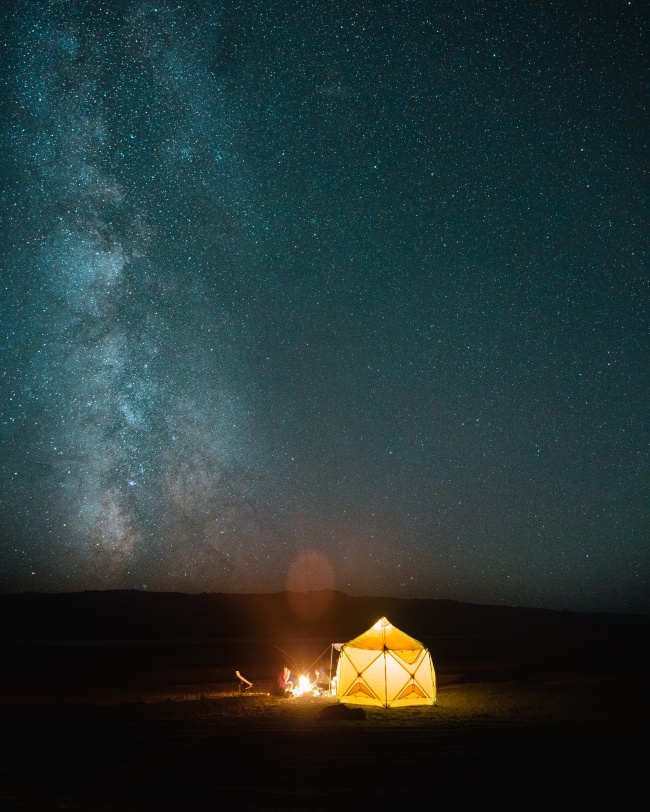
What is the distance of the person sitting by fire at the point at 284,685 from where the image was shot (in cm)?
1933

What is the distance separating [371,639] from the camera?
1908cm

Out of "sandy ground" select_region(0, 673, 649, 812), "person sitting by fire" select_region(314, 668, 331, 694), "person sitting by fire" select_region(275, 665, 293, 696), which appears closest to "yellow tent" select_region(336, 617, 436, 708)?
"sandy ground" select_region(0, 673, 649, 812)

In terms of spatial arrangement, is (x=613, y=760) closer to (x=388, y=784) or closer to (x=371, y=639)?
(x=388, y=784)

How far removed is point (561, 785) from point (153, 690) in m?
15.4

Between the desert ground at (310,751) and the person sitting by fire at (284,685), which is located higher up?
the person sitting by fire at (284,685)

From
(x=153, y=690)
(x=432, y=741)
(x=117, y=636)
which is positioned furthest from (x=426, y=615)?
(x=432, y=741)

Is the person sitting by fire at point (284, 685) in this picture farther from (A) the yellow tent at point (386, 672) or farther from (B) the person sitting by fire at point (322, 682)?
(A) the yellow tent at point (386, 672)

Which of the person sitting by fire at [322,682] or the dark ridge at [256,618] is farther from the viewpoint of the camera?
the dark ridge at [256,618]

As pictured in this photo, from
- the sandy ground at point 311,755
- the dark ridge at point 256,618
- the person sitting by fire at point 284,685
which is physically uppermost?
the dark ridge at point 256,618

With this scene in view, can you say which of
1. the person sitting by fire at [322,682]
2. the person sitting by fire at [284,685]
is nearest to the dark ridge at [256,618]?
the person sitting by fire at [322,682]

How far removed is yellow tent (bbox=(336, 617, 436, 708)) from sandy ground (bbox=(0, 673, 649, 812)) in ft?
1.93

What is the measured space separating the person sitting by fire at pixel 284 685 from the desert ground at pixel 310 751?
495 mm

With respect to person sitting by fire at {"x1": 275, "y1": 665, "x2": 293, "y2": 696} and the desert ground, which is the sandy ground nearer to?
the desert ground

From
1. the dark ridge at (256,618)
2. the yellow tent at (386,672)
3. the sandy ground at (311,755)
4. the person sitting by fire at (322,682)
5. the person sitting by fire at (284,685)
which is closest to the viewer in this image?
the sandy ground at (311,755)
